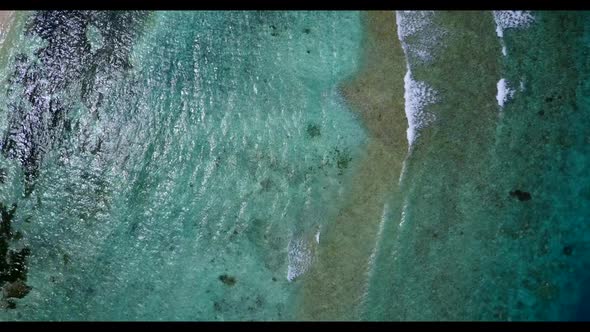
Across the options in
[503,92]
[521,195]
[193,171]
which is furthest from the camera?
[193,171]

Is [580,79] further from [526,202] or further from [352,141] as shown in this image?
[352,141]

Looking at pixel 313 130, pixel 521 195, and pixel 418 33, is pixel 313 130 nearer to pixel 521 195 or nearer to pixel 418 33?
pixel 418 33

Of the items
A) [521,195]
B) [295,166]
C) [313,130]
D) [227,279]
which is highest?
[313,130]


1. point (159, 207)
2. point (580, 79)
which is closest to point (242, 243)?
point (159, 207)

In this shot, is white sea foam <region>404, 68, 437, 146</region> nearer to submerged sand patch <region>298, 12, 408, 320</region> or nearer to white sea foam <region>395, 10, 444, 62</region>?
submerged sand patch <region>298, 12, 408, 320</region>

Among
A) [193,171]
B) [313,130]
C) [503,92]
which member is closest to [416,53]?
[503,92]

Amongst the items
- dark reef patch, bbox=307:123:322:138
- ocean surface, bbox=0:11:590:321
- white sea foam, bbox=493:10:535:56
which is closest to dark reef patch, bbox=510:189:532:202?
ocean surface, bbox=0:11:590:321
